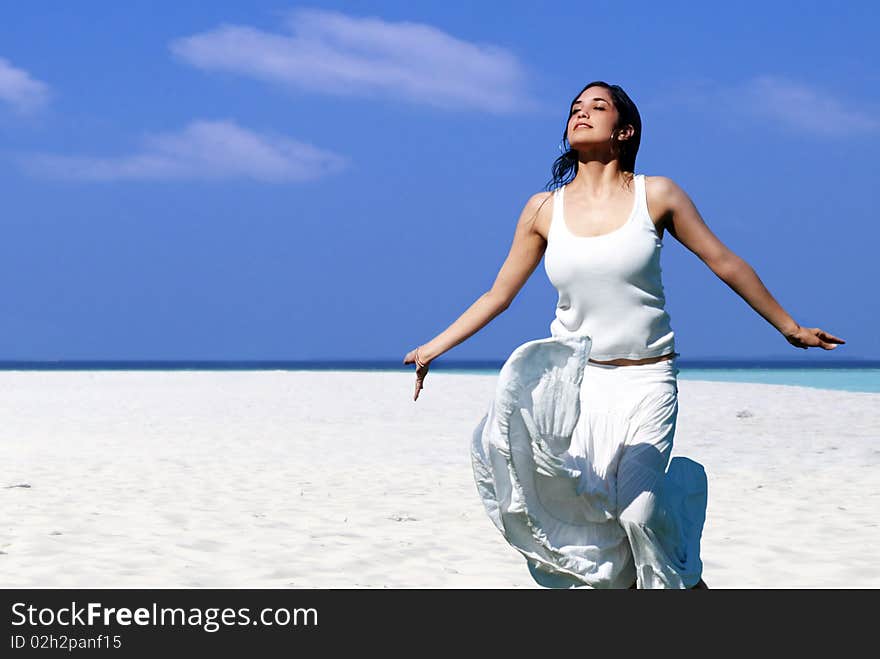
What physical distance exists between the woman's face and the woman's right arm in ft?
0.94

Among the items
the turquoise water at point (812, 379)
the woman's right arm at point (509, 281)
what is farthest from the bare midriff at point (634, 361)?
the turquoise water at point (812, 379)

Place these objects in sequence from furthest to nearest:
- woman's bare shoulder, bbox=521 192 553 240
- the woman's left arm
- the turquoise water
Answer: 1. the turquoise water
2. woman's bare shoulder, bbox=521 192 553 240
3. the woman's left arm

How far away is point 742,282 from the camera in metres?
4.07

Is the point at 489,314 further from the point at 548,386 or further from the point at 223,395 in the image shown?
the point at 223,395

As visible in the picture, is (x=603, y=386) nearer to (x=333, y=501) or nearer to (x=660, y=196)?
(x=660, y=196)

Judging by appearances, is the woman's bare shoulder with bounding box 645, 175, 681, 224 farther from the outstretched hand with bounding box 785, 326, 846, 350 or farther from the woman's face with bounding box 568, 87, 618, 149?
the outstretched hand with bounding box 785, 326, 846, 350

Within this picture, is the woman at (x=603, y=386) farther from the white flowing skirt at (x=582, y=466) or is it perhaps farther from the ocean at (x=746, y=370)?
the ocean at (x=746, y=370)

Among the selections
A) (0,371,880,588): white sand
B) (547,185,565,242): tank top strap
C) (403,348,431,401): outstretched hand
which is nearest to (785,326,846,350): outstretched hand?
(547,185,565,242): tank top strap

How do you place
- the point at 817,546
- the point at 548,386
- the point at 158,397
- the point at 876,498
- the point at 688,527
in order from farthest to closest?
the point at 158,397, the point at 876,498, the point at 817,546, the point at 688,527, the point at 548,386

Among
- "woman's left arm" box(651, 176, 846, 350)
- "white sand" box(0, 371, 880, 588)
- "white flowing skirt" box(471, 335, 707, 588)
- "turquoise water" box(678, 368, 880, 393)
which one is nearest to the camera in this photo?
"white flowing skirt" box(471, 335, 707, 588)

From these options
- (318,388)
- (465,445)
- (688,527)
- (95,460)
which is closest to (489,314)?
(688,527)

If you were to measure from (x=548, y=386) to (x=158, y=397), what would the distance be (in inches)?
855

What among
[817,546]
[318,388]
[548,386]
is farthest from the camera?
[318,388]

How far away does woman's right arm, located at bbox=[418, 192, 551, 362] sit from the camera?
4293mm
